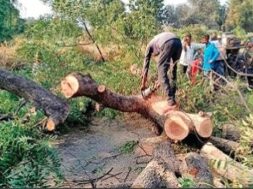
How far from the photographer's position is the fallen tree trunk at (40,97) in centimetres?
613

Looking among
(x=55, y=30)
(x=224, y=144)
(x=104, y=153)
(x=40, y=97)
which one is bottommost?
(x=104, y=153)

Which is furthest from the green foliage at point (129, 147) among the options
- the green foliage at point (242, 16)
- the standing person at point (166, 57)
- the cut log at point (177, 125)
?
the green foliage at point (242, 16)

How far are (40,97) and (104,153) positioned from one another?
3.81 feet

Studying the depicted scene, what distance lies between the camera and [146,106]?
677 centimetres

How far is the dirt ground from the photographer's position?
5.42 metres

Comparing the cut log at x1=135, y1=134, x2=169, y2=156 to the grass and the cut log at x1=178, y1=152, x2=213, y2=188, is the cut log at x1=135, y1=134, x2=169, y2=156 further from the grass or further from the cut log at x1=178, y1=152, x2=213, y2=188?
the cut log at x1=178, y1=152, x2=213, y2=188

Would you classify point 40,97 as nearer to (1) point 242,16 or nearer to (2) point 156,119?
(2) point 156,119

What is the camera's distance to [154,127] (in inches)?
277

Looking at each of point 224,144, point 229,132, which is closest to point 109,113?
point 229,132

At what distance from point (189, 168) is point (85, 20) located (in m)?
6.57

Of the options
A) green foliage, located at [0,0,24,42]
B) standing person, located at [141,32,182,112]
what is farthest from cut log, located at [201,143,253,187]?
green foliage, located at [0,0,24,42]

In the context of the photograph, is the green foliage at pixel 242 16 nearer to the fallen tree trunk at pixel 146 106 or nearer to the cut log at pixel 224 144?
the fallen tree trunk at pixel 146 106

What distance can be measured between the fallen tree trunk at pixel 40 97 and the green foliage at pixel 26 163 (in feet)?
4.25

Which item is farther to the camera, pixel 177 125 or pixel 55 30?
pixel 55 30
